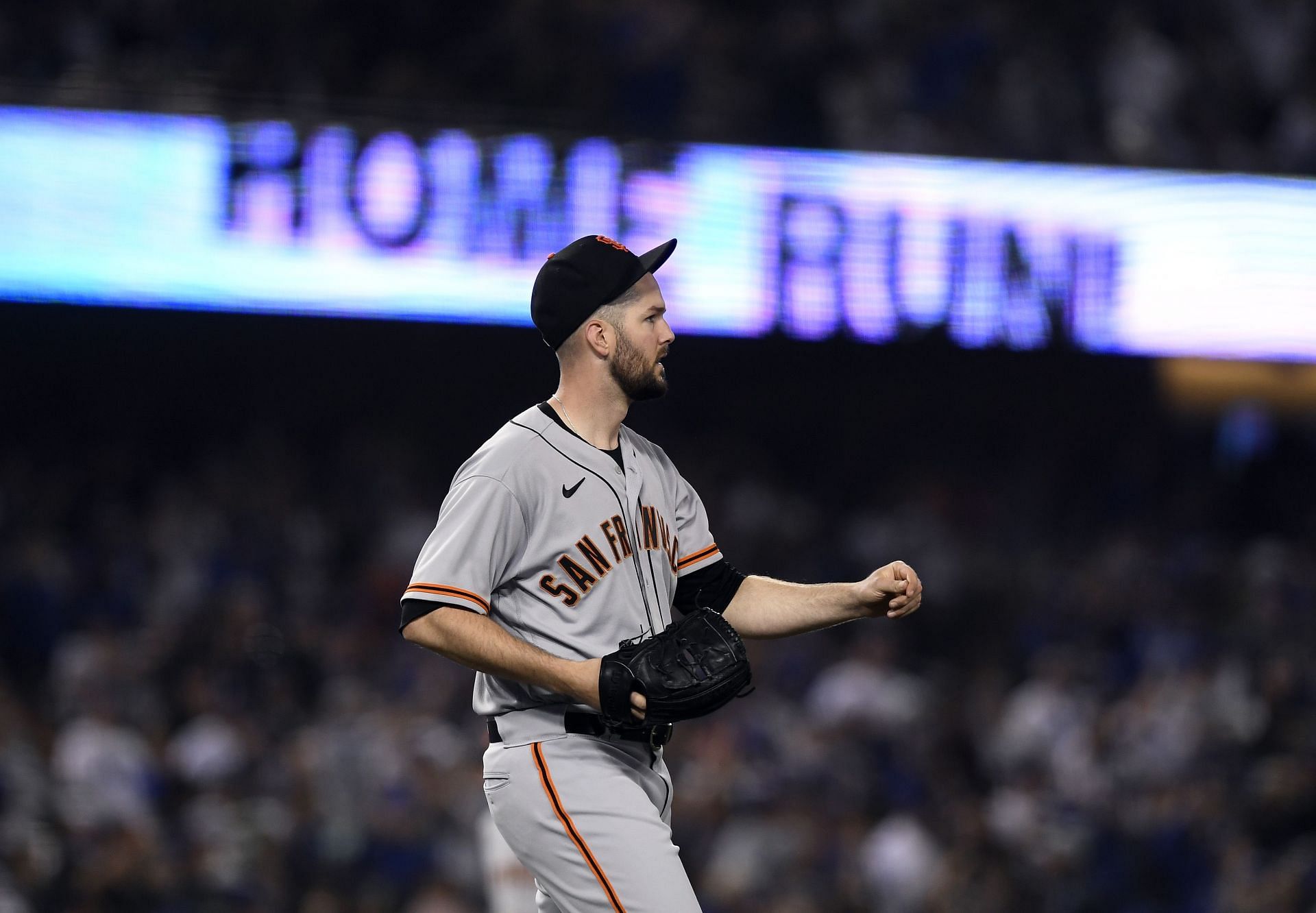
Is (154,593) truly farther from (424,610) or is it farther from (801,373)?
(424,610)

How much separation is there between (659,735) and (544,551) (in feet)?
1.33

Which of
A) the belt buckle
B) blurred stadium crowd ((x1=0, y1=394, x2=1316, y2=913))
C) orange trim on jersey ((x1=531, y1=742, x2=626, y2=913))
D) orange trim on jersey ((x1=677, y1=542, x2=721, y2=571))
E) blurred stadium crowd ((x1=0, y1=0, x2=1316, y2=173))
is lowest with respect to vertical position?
blurred stadium crowd ((x1=0, y1=394, x2=1316, y2=913))

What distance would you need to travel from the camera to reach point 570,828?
2.65 meters

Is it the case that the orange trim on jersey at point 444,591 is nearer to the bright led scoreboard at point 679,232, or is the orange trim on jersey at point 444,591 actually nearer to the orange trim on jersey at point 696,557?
the orange trim on jersey at point 696,557

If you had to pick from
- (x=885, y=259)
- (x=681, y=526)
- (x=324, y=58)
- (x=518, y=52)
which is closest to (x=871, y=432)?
(x=885, y=259)

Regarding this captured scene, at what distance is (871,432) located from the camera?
11.0m

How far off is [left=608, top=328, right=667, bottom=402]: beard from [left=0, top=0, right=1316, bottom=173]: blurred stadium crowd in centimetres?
582

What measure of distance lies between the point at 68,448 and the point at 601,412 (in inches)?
305

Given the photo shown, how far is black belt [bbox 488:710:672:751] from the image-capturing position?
2.71 meters

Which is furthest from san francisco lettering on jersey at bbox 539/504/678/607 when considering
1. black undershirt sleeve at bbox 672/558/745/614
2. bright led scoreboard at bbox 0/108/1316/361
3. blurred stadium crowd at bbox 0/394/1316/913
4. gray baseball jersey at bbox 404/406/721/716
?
bright led scoreboard at bbox 0/108/1316/361

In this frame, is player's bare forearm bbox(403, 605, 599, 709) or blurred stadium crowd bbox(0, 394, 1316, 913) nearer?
player's bare forearm bbox(403, 605, 599, 709)

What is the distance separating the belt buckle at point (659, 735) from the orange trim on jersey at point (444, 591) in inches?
16.0

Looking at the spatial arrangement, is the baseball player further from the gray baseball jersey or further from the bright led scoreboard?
the bright led scoreboard

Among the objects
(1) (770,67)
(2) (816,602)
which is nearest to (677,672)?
(2) (816,602)
